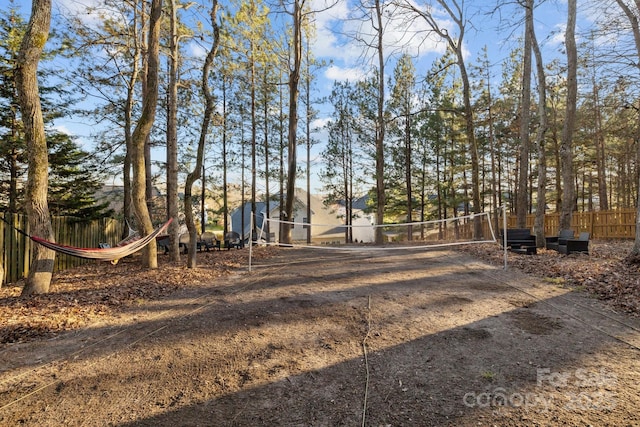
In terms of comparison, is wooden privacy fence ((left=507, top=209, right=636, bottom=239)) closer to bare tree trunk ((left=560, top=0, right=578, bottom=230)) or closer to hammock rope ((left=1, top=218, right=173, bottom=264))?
bare tree trunk ((left=560, top=0, right=578, bottom=230))

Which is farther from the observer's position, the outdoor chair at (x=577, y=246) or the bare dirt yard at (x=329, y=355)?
the outdoor chair at (x=577, y=246)

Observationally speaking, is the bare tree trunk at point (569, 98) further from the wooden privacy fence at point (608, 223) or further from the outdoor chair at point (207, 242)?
the outdoor chair at point (207, 242)

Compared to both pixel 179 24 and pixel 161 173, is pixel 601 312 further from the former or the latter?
pixel 161 173

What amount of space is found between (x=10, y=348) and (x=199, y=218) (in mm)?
20213

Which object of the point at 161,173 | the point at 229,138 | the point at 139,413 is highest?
the point at 229,138

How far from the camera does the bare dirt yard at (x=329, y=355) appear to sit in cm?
228

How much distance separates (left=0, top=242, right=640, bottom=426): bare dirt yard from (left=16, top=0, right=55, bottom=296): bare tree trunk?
49 centimetres

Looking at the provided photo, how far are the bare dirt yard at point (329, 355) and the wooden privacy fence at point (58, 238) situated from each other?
2.16 metres

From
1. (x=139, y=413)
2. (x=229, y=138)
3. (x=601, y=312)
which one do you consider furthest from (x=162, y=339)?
(x=229, y=138)

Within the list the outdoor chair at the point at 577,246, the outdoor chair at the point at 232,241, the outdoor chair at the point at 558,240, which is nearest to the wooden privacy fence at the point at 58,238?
the outdoor chair at the point at 232,241

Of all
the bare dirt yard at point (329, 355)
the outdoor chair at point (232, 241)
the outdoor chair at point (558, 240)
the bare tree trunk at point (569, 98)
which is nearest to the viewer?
the bare dirt yard at point (329, 355)

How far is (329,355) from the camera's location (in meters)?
3.16

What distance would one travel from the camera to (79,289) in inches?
234

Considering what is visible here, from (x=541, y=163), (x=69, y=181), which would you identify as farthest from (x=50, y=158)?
(x=541, y=163)
